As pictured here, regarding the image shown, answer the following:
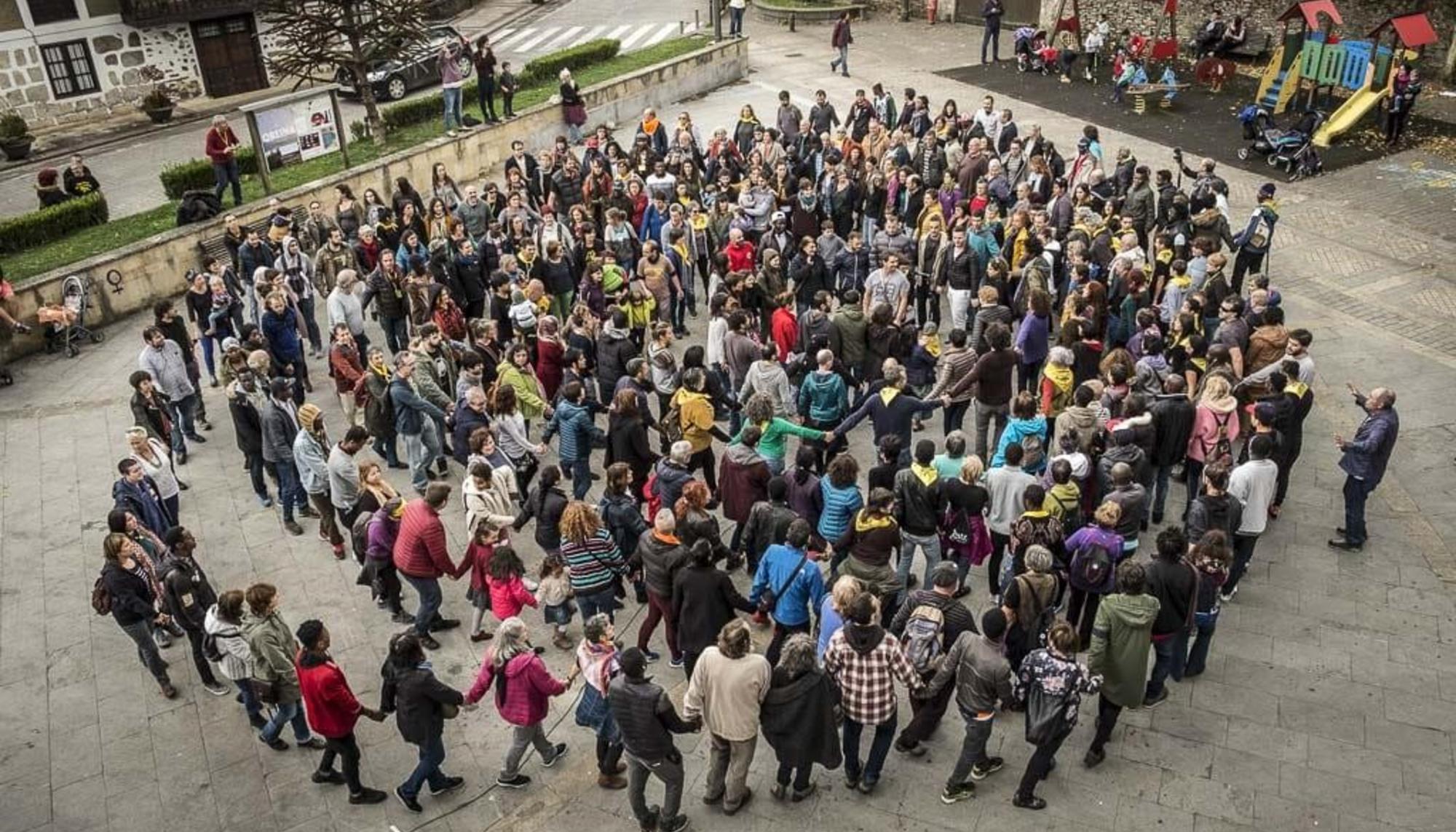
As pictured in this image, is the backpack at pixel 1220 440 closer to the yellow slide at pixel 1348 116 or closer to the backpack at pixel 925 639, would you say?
the backpack at pixel 925 639

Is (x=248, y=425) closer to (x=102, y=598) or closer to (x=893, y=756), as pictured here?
(x=102, y=598)

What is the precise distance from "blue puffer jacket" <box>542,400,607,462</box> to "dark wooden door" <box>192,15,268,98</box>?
25.3 meters

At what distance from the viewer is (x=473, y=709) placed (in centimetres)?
882

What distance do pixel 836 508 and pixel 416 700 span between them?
3540 millimetres

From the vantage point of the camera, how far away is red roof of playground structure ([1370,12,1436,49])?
20750mm

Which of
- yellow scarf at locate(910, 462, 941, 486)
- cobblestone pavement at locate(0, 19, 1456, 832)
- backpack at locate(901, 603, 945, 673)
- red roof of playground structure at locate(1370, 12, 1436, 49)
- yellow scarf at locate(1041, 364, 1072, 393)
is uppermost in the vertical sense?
red roof of playground structure at locate(1370, 12, 1436, 49)

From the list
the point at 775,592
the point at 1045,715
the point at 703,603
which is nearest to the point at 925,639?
the point at 1045,715

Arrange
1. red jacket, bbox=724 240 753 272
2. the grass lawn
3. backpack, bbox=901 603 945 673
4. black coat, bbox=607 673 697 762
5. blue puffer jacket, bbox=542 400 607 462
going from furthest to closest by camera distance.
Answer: the grass lawn
red jacket, bbox=724 240 753 272
blue puffer jacket, bbox=542 400 607 462
backpack, bbox=901 603 945 673
black coat, bbox=607 673 697 762

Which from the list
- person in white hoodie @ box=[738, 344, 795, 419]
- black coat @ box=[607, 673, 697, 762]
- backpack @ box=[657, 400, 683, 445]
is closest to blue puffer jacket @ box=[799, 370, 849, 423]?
person in white hoodie @ box=[738, 344, 795, 419]

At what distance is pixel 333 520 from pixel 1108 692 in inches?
285

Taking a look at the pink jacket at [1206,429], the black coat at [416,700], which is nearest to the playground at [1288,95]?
the pink jacket at [1206,429]

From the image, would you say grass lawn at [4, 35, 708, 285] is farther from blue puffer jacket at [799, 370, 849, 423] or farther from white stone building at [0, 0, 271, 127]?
blue puffer jacket at [799, 370, 849, 423]

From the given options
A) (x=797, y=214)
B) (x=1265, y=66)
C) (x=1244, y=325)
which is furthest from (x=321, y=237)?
(x=1265, y=66)

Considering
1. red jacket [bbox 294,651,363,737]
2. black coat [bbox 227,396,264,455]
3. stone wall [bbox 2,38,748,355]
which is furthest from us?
stone wall [bbox 2,38,748,355]
